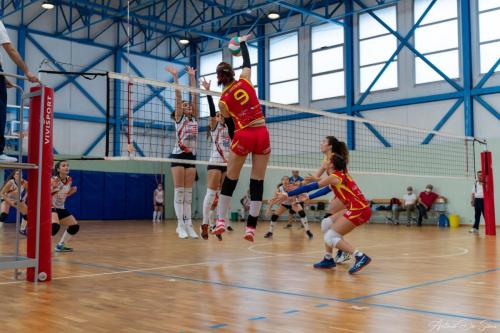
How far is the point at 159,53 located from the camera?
26.3 meters

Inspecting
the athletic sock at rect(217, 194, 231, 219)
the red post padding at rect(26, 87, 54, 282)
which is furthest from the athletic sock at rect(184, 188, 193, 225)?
the red post padding at rect(26, 87, 54, 282)

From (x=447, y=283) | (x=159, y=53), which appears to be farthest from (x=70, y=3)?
(x=447, y=283)

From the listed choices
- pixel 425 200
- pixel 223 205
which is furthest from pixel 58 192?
pixel 425 200

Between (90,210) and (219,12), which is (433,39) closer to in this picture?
(219,12)

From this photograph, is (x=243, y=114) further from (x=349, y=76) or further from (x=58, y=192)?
(x=349, y=76)

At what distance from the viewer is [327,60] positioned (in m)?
22.1

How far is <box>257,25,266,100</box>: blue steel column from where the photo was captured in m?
23.8

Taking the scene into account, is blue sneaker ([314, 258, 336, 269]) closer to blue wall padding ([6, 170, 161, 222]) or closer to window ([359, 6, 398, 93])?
window ([359, 6, 398, 93])

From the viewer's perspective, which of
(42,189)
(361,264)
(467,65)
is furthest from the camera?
(467,65)

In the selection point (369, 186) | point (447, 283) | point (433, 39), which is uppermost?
point (433, 39)

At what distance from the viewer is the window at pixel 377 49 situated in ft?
66.7

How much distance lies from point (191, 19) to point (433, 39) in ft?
36.7

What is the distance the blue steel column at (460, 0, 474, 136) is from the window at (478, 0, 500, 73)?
0.39 metres

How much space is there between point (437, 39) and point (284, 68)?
6.73m
